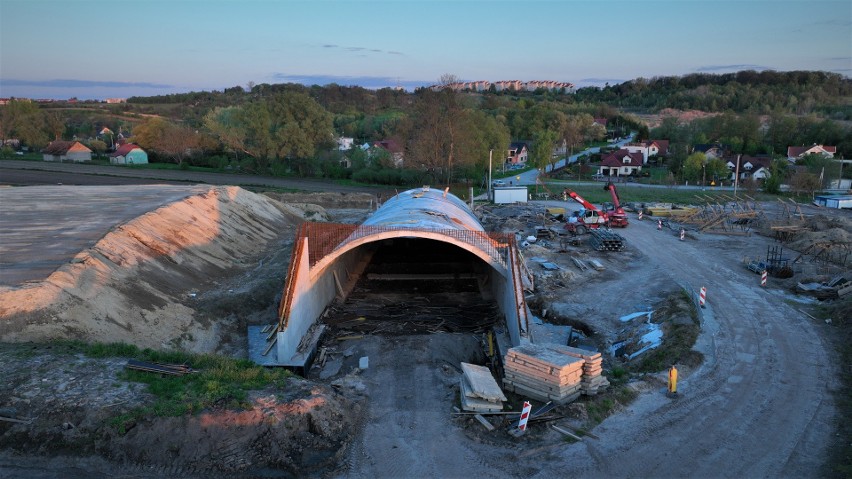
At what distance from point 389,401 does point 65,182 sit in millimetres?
50055

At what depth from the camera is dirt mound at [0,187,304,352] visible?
47.7 feet

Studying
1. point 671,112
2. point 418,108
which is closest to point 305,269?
point 418,108

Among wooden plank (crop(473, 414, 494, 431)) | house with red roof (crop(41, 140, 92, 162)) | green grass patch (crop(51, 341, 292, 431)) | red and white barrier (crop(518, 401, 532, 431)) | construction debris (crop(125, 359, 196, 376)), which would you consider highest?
house with red roof (crop(41, 140, 92, 162))

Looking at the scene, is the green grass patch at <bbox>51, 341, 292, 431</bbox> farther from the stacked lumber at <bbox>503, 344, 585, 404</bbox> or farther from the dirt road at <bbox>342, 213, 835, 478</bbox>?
the stacked lumber at <bbox>503, 344, 585, 404</bbox>

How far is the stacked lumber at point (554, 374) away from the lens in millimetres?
12062

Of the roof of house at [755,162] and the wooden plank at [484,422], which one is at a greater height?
the roof of house at [755,162]

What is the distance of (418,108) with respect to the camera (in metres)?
55.0

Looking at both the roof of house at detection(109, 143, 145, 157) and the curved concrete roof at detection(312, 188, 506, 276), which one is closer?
the curved concrete roof at detection(312, 188, 506, 276)

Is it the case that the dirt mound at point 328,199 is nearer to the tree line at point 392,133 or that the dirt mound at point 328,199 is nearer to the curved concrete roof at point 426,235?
the tree line at point 392,133

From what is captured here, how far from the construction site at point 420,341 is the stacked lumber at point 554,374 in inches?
2.1

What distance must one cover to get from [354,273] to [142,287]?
30.5ft

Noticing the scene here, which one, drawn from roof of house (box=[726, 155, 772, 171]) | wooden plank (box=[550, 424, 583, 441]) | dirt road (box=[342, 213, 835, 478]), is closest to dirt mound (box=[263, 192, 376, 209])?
dirt road (box=[342, 213, 835, 478])

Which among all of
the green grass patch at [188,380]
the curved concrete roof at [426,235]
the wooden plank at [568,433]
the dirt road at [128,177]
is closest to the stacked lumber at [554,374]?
the wooden plank at [568,433]

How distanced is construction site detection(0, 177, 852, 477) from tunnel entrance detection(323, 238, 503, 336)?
164 millimetres
